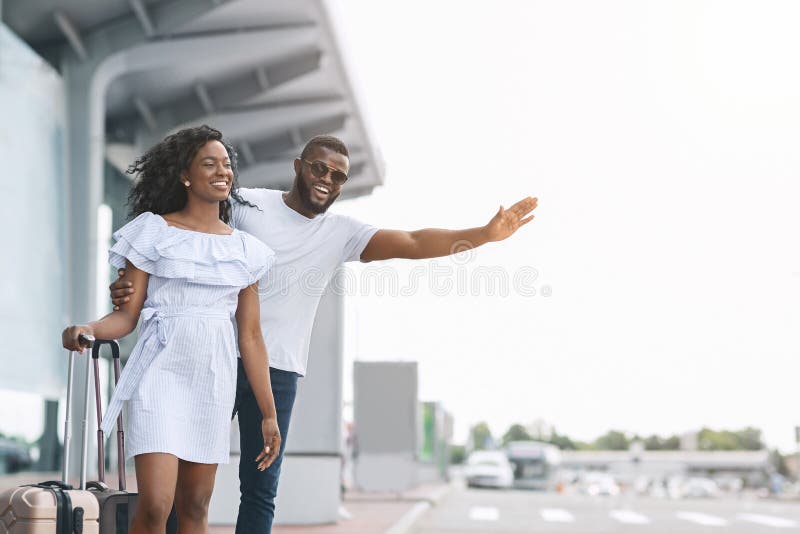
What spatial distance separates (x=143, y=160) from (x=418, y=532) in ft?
31.0

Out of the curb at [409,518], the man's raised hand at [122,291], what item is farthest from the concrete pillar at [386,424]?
the man's raised hand at [122,291]

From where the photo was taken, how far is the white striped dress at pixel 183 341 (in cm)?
343

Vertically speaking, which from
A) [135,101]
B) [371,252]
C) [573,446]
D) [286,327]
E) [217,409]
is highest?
[135,101]

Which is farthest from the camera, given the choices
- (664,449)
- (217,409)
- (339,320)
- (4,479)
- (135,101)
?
(664,449)

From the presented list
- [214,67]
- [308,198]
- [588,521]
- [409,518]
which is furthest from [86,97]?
[308,198]

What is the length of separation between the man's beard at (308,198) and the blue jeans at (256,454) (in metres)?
0.60

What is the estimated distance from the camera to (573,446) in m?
174

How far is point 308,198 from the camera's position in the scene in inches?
159

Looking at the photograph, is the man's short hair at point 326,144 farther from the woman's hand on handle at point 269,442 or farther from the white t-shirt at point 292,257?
the woman's hand on handle at point 269,442

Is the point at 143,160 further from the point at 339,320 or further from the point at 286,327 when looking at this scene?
the point at 339,320

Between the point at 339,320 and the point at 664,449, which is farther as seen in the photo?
the point at 664,449

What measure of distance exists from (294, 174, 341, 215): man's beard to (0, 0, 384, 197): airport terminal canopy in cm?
1652

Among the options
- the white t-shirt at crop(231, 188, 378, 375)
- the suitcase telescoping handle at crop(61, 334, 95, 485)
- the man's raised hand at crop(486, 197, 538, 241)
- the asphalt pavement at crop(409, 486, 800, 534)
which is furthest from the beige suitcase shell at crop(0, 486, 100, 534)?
the asphalt pavement at crop(409, 486, 800, 534)

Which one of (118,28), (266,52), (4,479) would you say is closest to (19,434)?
(4,479)
